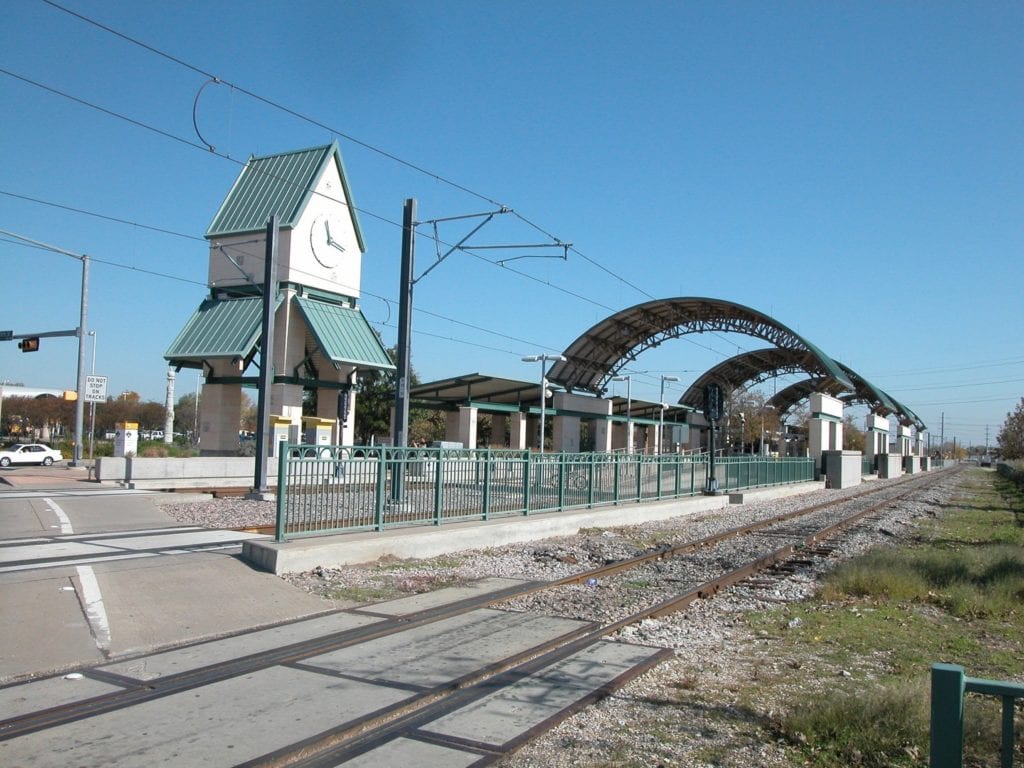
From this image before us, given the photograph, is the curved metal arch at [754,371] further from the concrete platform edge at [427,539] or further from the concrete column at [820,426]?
the concrete platform edge at [427,539]

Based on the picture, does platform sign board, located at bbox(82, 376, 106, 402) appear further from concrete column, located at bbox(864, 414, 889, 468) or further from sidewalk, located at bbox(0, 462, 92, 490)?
concrete column, located at bbox(864, 414, 889, 468)

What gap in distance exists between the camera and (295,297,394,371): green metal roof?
35.2 meters

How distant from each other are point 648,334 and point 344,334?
25573 millimetres

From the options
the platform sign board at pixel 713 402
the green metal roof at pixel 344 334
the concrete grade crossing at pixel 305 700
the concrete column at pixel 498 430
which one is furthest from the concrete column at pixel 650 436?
the concrete grade crossing at pixel 305 700

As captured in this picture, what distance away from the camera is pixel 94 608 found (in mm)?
9172

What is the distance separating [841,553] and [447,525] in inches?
319

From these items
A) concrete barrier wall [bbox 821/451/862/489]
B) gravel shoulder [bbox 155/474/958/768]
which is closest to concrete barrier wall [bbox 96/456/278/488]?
gravel shoulder [bbox 155/474/958/768]

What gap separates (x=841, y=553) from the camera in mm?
17766

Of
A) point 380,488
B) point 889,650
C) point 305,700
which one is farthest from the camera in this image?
point 380,488

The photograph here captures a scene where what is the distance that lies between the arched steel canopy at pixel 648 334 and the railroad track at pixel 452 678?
124 ft

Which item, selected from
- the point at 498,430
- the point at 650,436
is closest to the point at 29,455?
the point at 498,430

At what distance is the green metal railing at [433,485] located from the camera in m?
12.8

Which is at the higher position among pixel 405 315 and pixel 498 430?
pixel 405 315

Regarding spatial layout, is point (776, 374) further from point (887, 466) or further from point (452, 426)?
point (452, 426)
